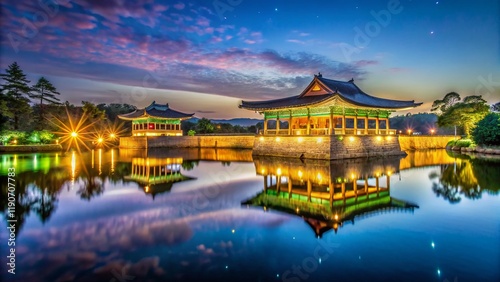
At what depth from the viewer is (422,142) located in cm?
3803

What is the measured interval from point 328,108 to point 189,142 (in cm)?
2367

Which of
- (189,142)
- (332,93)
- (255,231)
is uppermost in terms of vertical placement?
(332,93)

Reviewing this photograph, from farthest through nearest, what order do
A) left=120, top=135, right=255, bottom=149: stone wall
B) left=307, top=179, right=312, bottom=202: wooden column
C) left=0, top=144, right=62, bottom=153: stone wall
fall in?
left=120, top=135, right=255, bottom=149: stone wall < left=0, top=144, right=62, bottom=153: stone wall < left=307, top=179, right=312, bottom=202: wooden column

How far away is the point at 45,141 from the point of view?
105 feet

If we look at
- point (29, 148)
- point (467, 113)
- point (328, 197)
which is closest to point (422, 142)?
point (467, 113)

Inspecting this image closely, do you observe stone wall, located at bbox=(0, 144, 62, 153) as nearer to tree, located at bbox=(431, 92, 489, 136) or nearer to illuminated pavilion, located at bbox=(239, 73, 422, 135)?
illuminated pavilion, located at bbox=(239, 73, 422, 135)

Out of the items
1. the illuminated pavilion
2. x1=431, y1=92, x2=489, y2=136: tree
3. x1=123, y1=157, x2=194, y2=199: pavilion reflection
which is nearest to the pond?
x1=123, y1=157, x2=194, y2=199: pavilion reflection

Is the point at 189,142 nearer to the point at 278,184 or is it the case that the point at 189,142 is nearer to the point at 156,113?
the point at 156,113

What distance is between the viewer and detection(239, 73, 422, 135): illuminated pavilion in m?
23.8

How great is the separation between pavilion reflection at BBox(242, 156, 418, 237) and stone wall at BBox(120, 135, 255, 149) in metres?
23.7

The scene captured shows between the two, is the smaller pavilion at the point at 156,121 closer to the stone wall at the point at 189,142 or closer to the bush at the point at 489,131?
the stone wall at the point at 189,142

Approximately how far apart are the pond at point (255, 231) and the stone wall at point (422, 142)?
23.9 m

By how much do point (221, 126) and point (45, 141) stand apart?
109 ft

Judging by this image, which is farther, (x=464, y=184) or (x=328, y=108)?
(x=328, y=108)
